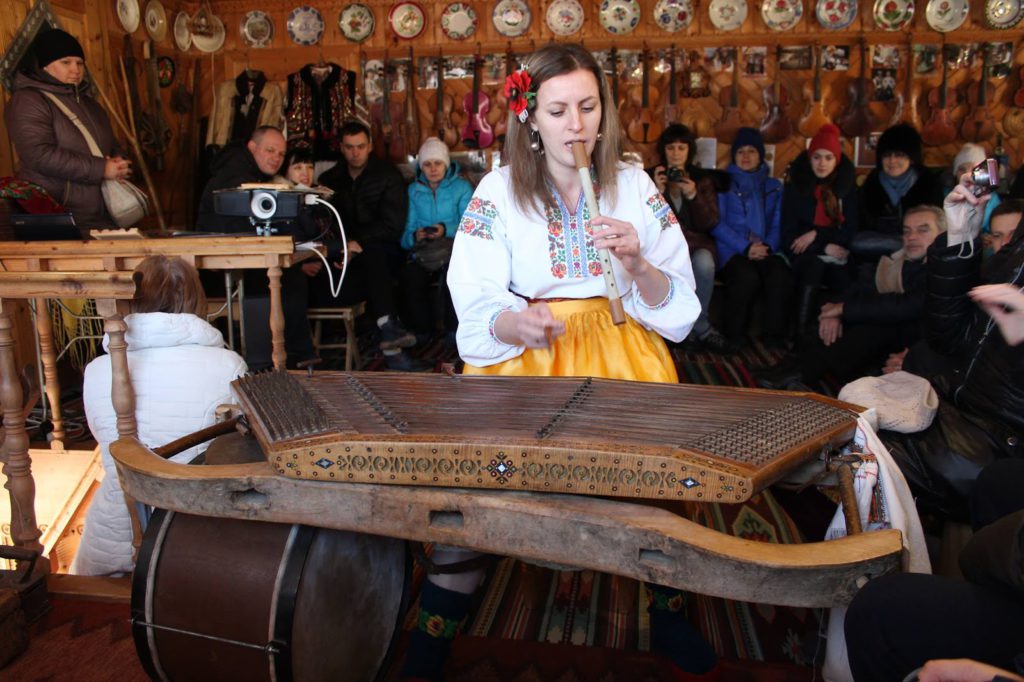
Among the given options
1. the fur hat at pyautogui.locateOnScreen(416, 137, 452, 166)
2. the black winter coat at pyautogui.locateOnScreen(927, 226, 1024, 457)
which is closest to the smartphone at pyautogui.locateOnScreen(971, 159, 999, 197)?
the black winter coat at pyautogui.locateOnScreen(927, 226, 1024, 457)

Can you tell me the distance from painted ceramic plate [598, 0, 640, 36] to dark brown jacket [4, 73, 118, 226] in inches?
161

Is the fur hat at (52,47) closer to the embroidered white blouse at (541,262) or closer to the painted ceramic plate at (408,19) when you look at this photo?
the painted ceramic plate at (408,19)

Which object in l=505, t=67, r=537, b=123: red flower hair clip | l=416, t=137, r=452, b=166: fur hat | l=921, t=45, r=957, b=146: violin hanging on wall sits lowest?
l=505, t=67, r=537, b=123: red flower hair clip

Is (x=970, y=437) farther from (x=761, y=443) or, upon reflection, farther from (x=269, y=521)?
(x=269, y=521)

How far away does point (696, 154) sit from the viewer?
6.62 meters

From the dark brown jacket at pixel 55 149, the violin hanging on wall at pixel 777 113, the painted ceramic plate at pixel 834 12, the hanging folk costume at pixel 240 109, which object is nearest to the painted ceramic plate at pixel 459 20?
the hanging folk costume at pixel 240 109

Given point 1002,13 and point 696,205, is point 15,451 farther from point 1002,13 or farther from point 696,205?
point 1002,13

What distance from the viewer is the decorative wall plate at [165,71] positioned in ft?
20.9

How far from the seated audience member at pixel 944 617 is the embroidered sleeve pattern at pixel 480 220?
118 centimetres

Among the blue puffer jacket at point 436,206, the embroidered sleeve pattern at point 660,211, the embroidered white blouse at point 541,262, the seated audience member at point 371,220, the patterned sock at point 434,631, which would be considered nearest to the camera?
the patterned sock at point 434,631

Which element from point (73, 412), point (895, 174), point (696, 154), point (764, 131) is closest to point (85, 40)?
point (73, 412)

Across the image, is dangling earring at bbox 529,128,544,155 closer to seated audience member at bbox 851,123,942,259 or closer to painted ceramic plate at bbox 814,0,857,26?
seated audience member at bbox 851,123,942,259

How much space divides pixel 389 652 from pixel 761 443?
0.92m

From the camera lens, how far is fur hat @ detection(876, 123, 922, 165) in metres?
5.65
